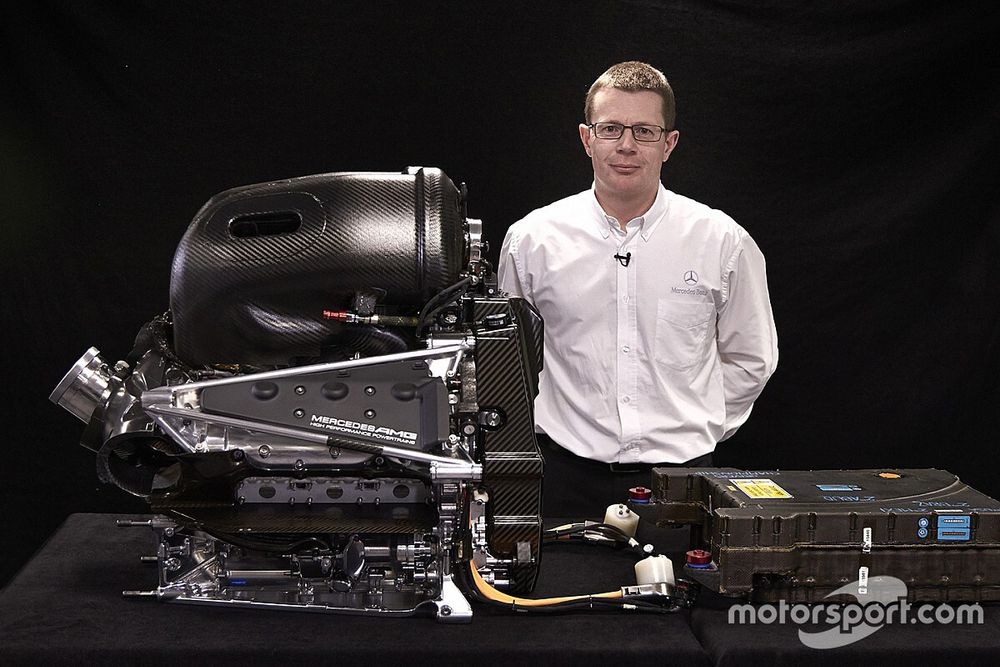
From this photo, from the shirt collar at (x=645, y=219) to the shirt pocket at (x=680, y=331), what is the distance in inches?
9.1

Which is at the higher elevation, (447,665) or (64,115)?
(64,115)

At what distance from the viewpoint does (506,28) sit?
12.9 feet

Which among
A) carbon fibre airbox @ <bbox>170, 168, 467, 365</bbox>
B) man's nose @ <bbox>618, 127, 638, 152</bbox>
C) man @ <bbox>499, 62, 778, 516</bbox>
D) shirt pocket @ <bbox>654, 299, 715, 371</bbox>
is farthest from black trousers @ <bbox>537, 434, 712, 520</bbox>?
carbon fibre airbox @ <bbox>170, 168, 467, 365</bbox>

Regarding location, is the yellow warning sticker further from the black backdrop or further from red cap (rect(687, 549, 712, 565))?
the black backdrop

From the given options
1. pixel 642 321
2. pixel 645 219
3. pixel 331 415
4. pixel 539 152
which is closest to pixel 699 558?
pixel 331 415

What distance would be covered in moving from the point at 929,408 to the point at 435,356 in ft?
8.47

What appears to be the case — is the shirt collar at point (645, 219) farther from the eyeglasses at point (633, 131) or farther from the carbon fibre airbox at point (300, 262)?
the carbon fibre airbox at point (300, 262)

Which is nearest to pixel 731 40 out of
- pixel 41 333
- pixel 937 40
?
pixel 937 40

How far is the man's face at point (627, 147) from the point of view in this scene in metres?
3.17

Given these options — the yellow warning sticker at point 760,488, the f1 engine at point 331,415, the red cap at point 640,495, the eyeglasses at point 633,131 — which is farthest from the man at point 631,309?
the f1 engine at point 331,415

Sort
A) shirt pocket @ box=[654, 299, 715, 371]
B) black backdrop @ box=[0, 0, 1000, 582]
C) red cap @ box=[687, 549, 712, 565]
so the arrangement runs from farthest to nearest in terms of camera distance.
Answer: black backdrop @ box=[0, 0, 1000, 582]
shirt pocket @ box=[654, 299, 715, 371]
red cap @ box=[687, 549, 712, 565]

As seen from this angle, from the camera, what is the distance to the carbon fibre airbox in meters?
2.22

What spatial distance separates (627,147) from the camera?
10.5 feet

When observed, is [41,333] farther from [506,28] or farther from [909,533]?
[909,533]
